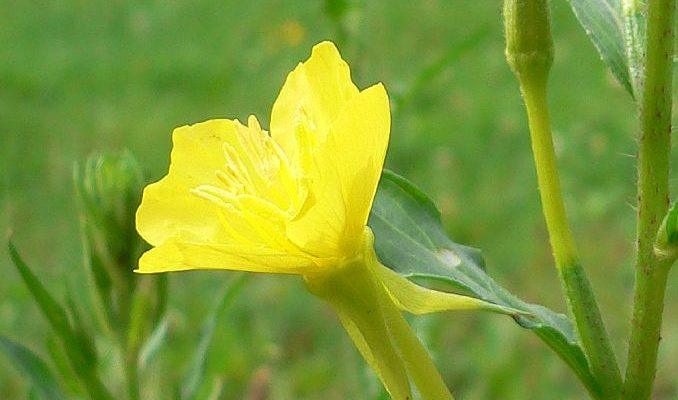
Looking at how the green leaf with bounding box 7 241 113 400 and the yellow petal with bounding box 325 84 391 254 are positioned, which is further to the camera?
the green leaf with bounding box 7 241 113 400

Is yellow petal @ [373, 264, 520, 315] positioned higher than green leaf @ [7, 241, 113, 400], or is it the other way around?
yellow petal @ [373, 264, 520, 315]

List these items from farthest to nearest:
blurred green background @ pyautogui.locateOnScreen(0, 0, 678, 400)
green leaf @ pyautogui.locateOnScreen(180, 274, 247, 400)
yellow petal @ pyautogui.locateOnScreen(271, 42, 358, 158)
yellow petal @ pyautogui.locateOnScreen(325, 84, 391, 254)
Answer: blurred green background @ pyautogui.locateOnScreen(0, 0, 678, 400) → green leaf @ pyautogui.locateOnScreen(180, 274, 247, 400) → yellow petal @ pyautogui.locateOnScreen(271, 42, 358, 158) → yellow petal @ pyautogui.locateOnScreen(325, 84, 391, 254)

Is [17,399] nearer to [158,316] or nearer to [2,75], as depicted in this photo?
[158,316]

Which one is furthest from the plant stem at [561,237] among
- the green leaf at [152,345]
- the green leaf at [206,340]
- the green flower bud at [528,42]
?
the green leaf at [152,345]

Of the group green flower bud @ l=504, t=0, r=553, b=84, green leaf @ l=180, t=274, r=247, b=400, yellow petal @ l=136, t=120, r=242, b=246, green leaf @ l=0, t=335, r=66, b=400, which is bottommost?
green leaf @ l=180, t=274, r=247, b=400

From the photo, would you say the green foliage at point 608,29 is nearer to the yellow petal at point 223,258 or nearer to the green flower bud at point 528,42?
the green flower bud at point 528,42

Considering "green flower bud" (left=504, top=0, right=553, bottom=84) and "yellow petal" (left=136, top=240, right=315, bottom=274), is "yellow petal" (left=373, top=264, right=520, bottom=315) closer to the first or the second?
"yellow petal" (left=136, top=240, right=315, bottom=274)

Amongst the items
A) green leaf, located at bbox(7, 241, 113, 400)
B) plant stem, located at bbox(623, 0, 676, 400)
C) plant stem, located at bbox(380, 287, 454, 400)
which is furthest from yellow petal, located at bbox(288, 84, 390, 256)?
green leaf, located at bbox(7, 241, 113, 400)

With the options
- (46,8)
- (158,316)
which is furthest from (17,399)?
(46,8)
